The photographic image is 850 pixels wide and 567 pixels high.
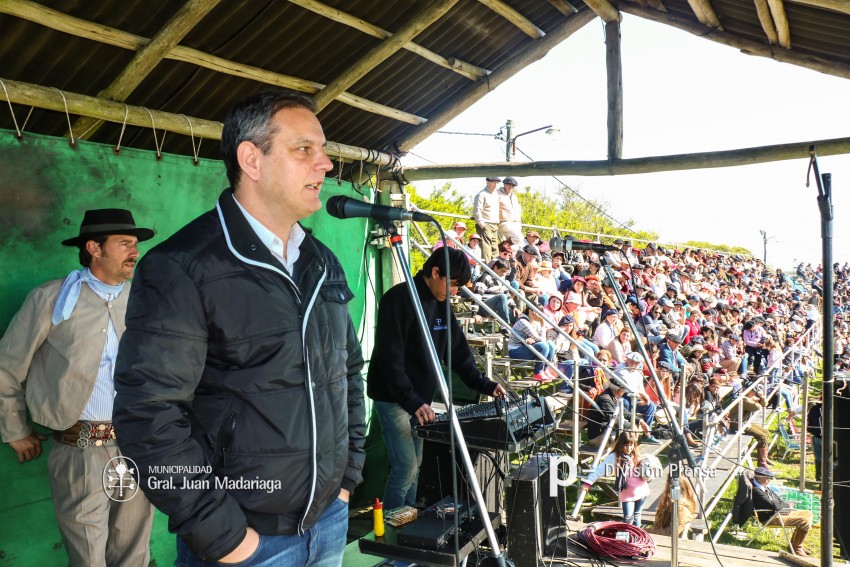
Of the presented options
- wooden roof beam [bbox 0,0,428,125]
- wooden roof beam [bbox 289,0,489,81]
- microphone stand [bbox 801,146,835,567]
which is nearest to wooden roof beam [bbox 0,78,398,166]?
wooden roof beam [bbox 0,0,428,125]

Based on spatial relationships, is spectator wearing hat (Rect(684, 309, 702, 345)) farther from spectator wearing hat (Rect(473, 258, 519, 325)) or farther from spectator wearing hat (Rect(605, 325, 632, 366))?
→ spectator wearing hat (Rect(473, 258, 519, 325))

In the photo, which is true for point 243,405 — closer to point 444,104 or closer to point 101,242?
point 101,242

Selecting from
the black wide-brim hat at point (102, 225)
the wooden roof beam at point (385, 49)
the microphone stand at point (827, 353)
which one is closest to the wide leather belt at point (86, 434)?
the black wide-brim hat at point (102, 225)

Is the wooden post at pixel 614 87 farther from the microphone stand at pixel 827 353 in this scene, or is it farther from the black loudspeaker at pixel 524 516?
the black loudspeaker at pixel 524 516

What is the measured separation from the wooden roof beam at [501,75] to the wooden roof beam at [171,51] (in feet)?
1.55

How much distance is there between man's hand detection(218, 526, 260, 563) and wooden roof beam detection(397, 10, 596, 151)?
4796mm

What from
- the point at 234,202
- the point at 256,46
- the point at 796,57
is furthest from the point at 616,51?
the point at 234,202

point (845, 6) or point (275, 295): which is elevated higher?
point (845, 6)

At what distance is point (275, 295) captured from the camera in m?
1.69

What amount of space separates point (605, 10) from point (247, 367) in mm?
5122

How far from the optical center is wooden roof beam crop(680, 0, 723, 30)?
5.00 metres

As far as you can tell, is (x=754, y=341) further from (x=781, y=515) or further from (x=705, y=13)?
(x=705, y=13)

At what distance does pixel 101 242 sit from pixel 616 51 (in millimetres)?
4634

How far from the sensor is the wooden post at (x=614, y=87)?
589 centimetres
